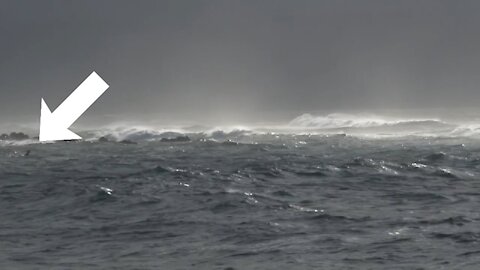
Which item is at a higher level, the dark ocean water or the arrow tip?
the arrow tip

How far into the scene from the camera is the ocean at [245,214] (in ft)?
80.2

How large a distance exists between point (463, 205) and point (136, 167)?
28554 millimetres

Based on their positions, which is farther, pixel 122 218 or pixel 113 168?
pixel 113 168

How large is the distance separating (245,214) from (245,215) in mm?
251

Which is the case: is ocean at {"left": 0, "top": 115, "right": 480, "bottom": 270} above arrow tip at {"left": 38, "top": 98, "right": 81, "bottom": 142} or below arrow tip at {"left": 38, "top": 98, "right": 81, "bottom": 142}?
below

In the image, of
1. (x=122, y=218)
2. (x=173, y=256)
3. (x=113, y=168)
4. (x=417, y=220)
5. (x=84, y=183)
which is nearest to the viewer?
(x=173, y=256)

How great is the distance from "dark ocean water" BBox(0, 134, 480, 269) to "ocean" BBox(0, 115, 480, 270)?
64 mm

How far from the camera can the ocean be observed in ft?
80.2

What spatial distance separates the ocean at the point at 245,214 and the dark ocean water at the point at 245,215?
0.06m

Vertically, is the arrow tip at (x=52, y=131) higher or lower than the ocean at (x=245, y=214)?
higher

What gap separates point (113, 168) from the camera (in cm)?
5550

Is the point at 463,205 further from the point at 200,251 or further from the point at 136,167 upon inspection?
the point at 136,167

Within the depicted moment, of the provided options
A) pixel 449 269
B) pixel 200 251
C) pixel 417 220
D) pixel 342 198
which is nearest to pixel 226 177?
pixel 342 198

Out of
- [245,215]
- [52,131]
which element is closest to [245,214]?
[245,215]
